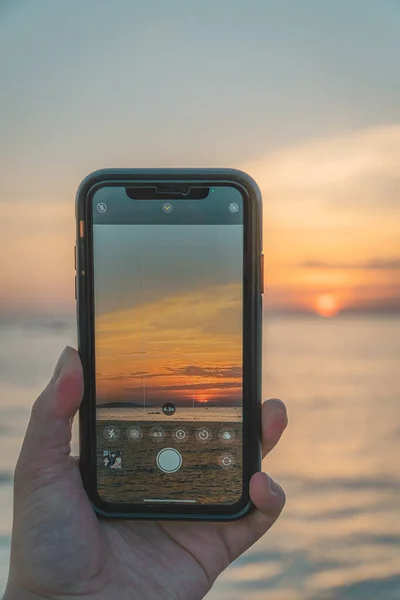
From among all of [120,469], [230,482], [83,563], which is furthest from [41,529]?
[230,482]

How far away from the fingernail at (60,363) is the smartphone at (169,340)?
0.07 m

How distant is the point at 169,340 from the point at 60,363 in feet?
0.80

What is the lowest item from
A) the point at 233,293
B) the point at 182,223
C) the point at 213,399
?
the point at 213,399

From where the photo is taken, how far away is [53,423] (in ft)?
6.08

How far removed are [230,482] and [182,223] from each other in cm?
59

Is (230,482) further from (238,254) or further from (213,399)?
(238,254)

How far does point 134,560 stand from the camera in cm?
191

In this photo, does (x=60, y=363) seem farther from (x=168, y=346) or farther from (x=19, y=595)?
(x=19, y=595)

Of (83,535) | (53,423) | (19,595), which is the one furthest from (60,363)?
(19,595)

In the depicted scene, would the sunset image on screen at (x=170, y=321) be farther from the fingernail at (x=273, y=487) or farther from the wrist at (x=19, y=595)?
the wrist at (x=19, y=595)

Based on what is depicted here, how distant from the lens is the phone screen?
6.36 ft

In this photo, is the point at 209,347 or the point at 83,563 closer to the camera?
the point at 83,563

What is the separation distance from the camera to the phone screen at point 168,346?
1.94m

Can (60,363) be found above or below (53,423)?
above
